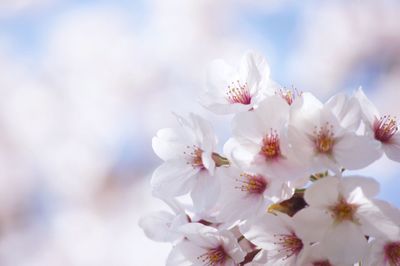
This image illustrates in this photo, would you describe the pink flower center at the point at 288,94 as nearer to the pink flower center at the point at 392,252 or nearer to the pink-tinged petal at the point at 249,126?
the pink-tinged petal at the point at 249,126

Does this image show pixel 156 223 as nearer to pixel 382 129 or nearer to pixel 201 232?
pixel 201 232

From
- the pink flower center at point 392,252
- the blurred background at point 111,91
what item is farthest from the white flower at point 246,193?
the blurred background at point 111,91

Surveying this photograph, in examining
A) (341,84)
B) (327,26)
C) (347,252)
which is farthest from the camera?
(327,26)

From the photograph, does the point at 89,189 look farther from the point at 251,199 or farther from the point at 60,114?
the point at 251,199

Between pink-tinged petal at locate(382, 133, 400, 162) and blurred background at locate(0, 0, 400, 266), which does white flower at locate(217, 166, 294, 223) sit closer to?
pink-tinged petal at locate(382, 133, 400, 162)

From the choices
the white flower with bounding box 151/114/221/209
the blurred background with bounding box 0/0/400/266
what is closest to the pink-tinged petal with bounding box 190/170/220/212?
the white flower with bounding box 151/114/221/209

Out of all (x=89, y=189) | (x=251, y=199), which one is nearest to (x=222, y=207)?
(x=251, y=199)

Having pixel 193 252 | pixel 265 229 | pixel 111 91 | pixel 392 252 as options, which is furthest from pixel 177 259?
pixel 111 91
